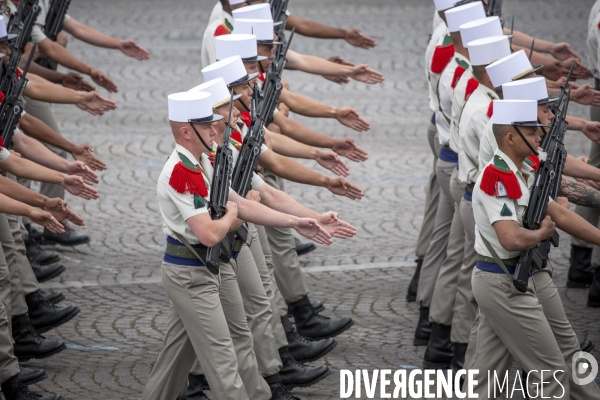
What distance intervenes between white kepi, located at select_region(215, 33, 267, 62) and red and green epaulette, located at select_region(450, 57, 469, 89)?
150cm

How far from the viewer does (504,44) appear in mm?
7195

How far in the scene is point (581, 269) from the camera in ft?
29.9

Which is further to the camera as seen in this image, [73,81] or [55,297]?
[73,81]

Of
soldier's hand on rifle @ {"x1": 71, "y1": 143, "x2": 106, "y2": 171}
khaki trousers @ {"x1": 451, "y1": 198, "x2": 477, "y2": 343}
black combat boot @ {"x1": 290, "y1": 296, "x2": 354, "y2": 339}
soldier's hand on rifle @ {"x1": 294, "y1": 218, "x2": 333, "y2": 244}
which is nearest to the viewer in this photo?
soldier's hand on rifle @ {"x1": 294, "y1": 218, "x2": 333, "y2": 244}

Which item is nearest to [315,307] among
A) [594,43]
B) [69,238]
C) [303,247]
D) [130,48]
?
[303,247]

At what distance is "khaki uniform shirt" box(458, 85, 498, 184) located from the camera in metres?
7.00

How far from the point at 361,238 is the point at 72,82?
314cm

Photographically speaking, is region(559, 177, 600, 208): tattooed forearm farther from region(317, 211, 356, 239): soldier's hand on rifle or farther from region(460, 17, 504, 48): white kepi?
region(317, 211, 356, 239): soldier's hand on rifle

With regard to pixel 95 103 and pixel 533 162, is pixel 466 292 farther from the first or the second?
pixel 95 103

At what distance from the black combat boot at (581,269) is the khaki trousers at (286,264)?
250 centimetres

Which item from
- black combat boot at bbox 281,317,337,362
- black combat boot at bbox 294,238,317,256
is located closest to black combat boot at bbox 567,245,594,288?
black combat boot at bbox 294,238,317,256

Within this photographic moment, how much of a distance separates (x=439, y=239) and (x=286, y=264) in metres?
1.22

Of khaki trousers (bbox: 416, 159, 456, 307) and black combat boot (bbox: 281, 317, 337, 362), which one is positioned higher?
khaki trousers (bbox: 416, 159, 456, 307)

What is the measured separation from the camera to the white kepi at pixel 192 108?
597 centimetres
